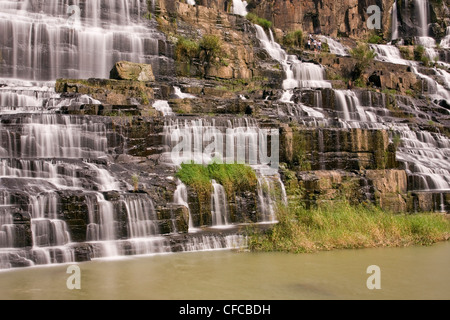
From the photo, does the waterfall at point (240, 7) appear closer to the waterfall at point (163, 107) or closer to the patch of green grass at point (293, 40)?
the patch of green grass at point (293, 40)

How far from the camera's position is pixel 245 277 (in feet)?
27.9

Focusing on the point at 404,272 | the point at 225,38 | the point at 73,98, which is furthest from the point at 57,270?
the point at 225,38

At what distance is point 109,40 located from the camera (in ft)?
86.5

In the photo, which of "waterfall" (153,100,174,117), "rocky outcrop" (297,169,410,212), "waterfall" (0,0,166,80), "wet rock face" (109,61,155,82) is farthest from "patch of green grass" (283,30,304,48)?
"rocky outcrop" (297,169,410,212)

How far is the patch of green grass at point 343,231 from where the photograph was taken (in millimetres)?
10945

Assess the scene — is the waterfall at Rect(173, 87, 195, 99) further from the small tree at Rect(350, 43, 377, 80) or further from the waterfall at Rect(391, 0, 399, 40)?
the waterfall at Rect(391, 0, 399, 40)

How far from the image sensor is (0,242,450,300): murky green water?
754cm

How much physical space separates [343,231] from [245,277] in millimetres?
3836

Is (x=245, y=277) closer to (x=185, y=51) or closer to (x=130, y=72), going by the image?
(x=130, y=72)

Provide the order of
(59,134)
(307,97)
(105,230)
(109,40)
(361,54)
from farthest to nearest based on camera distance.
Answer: (361,54) < (109,40) < (307,97) < (59,134) < (105,230)

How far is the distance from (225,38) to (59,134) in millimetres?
17972

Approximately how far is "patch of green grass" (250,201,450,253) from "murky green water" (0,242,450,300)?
45 cm

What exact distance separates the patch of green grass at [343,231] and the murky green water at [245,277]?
0.45 metres

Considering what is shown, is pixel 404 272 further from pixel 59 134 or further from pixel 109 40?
pixel 109 40
